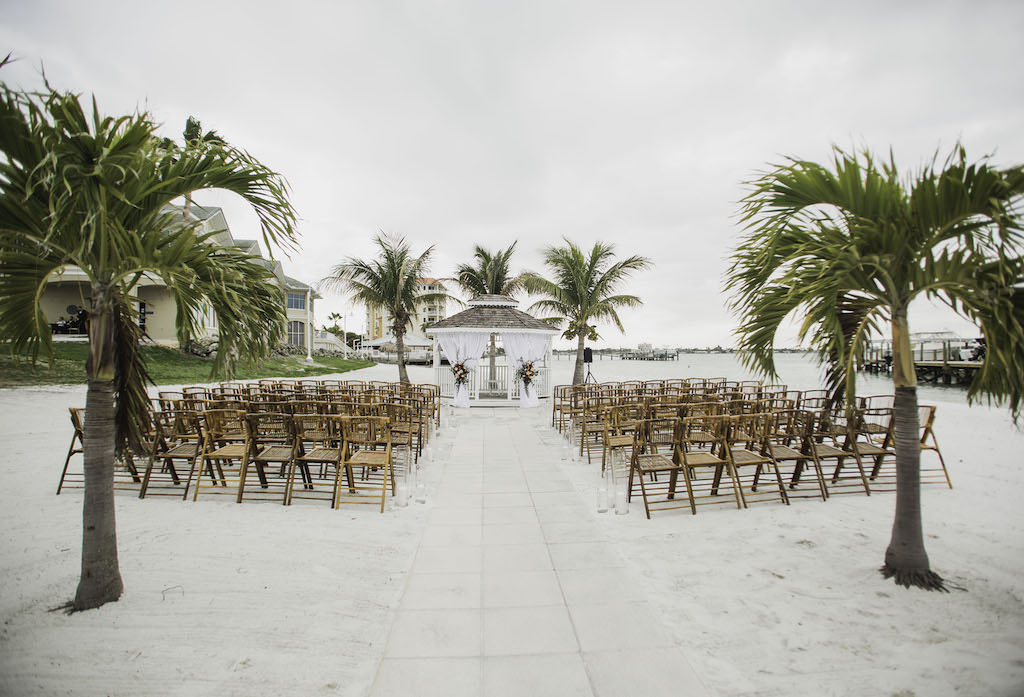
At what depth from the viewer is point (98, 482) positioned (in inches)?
131

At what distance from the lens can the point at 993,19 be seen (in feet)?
9.91

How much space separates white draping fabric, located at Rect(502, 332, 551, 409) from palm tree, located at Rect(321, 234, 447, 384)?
203 inches

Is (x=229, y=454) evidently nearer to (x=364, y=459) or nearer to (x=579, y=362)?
(x=364, y=459)

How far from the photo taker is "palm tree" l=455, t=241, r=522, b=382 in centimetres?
2161

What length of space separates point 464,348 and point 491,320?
1523 millimetres

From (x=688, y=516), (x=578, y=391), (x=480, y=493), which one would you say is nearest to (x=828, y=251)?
(x=688, y=516)

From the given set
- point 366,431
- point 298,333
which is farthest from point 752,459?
point 298,333

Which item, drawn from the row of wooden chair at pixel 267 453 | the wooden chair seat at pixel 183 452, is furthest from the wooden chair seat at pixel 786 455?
the wooden chair seat at pixel 183 452

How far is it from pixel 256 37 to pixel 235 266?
8.33 metres

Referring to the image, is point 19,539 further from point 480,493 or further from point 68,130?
point 480,493

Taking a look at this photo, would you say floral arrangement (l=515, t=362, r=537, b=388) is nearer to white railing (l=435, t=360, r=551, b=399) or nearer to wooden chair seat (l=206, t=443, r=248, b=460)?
white railing (l=435, t=360, r=551, b=399)

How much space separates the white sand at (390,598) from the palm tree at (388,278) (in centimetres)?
1410

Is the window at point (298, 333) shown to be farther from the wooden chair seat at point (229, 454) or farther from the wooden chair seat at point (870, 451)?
the wooden chair seat at point (870, 451)

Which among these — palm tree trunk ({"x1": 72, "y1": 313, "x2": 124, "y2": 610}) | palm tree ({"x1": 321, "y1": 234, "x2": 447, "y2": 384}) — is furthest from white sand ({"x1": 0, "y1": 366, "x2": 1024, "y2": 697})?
palm tree ({"x1": 321, "y1": 234, "x2": 447, "y2": 384})
